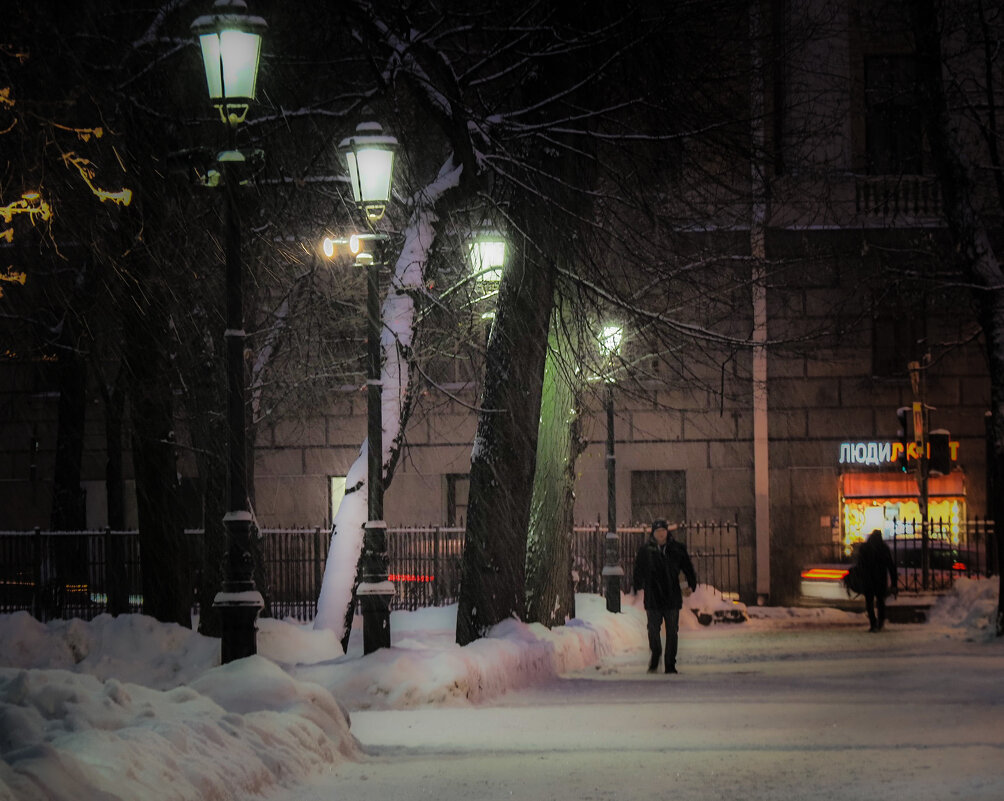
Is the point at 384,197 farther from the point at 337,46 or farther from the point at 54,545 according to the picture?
the point at 54,545

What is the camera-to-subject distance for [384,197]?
14.2 metres

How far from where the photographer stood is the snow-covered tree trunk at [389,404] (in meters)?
16.6

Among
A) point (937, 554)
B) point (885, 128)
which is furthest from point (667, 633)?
point (885, 128)

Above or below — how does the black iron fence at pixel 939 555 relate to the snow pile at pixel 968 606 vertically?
above

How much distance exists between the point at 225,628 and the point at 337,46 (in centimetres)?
853

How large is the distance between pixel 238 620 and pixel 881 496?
2129 cm

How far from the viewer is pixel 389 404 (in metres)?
17.3

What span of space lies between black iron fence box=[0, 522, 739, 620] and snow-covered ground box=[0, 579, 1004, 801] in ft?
11.6

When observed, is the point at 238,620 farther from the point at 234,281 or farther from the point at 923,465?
the point at 923,465

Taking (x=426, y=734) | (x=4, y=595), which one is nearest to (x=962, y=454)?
(x=4, y=595)

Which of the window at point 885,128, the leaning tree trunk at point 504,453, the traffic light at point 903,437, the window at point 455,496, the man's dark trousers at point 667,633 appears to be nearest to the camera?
the leaning tree trunk at point 504,453

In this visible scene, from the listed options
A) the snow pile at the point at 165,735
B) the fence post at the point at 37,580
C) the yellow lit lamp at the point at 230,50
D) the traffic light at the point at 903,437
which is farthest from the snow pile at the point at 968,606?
the yellow lit lamp at the point at 230,50

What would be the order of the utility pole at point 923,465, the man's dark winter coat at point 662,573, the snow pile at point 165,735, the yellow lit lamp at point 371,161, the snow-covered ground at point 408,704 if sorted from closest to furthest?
the snow pile at point 165,735 → the snow-covered ground at point 408,704 → the yellow lit lamp at point 371,161 → the man's dark winter coat at point 662,573 → the utility pole at point 923,465

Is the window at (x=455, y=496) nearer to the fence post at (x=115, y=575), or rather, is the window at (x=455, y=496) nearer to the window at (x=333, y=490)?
the window at (x=333, y=490)
